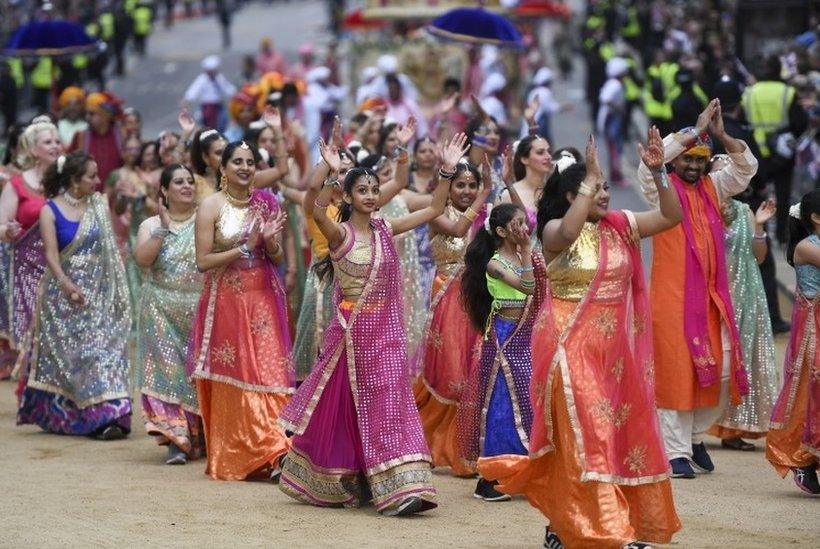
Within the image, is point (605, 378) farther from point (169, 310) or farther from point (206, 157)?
point (206, 157)

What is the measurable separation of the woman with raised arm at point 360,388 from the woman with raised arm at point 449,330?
39.1 inches

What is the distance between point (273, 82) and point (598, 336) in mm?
11757

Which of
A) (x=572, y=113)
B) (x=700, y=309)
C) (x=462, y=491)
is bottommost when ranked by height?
(x=572, y=113)

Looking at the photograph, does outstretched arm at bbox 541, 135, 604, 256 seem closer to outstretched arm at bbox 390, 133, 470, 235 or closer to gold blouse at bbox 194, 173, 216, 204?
outstretched arm at bbox 390, 133, 470, 235

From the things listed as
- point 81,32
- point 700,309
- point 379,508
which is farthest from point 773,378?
point 81,32

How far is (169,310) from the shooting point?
10.6m

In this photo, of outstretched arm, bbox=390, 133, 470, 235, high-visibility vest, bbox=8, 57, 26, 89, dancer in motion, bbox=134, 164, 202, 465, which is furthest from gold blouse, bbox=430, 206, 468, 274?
high-visibility vest, bbox=8, 57, 26, 89

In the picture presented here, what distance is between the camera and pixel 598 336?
297 inches

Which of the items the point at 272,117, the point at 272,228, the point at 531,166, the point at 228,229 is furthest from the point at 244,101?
the point at 272,228

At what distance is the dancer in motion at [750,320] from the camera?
10.4 meters

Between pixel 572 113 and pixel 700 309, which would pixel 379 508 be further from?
pixel 572 113

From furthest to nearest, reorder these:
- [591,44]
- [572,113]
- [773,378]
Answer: [572,113]
[591,44]
[773,378]

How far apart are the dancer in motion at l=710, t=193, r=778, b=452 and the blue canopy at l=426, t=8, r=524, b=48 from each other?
27.8 feet

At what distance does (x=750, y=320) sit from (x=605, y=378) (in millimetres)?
3148
